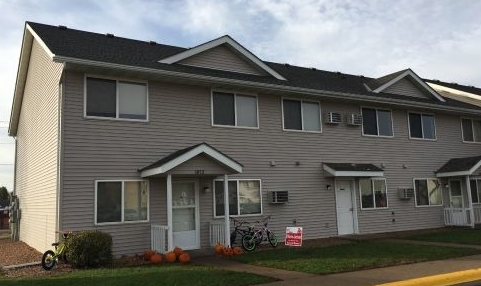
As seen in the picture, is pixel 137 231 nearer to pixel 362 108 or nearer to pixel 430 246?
pixel 430 246

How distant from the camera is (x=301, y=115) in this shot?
59.8 feet

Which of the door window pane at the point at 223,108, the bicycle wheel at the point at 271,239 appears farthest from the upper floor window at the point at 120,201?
the bicycle wheel at the point at 271,239

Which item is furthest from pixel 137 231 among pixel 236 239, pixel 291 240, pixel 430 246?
pixel 430 246

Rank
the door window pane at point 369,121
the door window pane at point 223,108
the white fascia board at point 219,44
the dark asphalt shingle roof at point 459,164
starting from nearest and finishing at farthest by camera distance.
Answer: the white fascia board at point 219,44 → the door window pane at point 223,108 → the door window pane at point 369,121 → the dark asphalt shingle roof at point 459,164

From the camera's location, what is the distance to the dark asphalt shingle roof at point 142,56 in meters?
14.2

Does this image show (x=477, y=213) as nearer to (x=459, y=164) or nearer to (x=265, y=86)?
(x=459, y=164)

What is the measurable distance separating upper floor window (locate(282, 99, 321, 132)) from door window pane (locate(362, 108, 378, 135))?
241 centimetres

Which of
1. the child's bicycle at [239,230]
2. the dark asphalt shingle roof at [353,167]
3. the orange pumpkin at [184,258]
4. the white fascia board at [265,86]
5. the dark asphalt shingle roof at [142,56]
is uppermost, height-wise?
the dark asphalt shingle roof at [142,56]

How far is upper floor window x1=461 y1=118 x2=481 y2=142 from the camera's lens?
77.3ft

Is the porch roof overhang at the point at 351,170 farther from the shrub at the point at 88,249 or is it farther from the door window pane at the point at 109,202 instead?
the shrub at the point at 88,249

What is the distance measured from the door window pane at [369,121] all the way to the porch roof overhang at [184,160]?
24.4ft

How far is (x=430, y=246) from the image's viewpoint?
14.4 m

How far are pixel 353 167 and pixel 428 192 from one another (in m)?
5.12

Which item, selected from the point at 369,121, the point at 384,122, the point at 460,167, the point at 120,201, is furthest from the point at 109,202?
the point at 460,167
